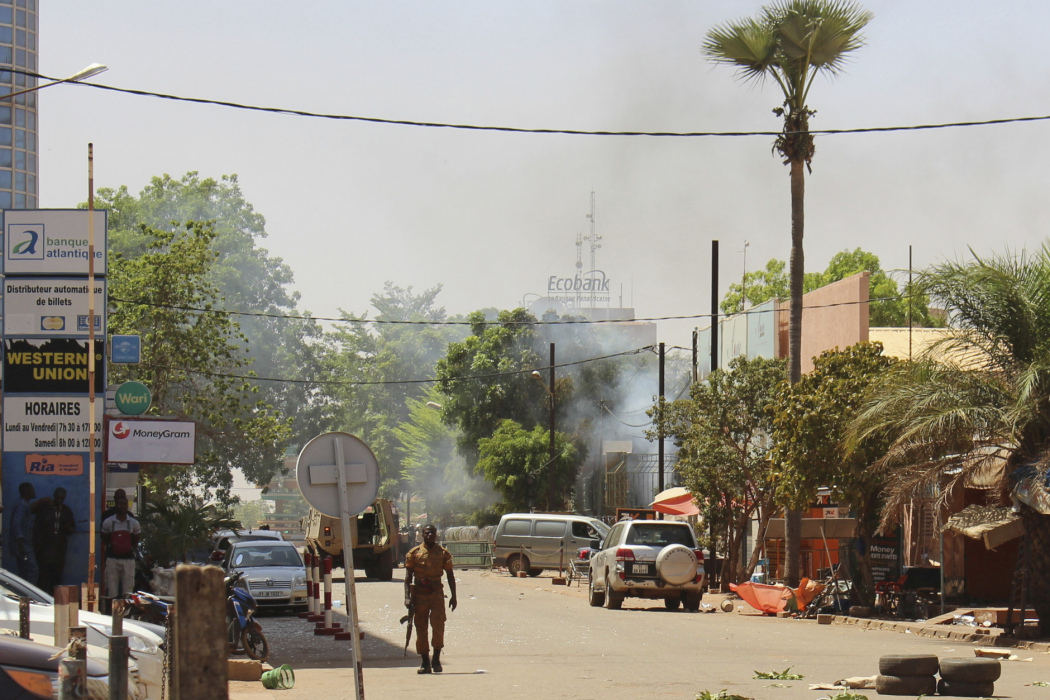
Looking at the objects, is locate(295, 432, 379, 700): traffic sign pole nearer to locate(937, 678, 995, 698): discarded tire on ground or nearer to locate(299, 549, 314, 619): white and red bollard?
locate(937, 678, 995, 698): discarded tire on ground

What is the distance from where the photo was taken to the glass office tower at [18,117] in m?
71.2

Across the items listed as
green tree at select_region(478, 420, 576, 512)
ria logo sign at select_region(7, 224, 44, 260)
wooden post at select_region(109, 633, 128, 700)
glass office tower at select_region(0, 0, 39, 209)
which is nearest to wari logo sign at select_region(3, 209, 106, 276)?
ria logo sign at select_region(7, 224, 44, 260)

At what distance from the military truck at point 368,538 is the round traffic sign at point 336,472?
80.9ft

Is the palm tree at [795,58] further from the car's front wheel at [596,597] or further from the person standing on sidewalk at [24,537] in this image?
the person standing on sidewalk at [24,537]

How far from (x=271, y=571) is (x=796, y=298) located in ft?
41.5

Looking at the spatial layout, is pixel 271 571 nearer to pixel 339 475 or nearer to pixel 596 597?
pixel 596 597

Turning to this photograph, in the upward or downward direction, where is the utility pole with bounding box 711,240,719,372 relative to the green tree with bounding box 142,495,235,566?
upward

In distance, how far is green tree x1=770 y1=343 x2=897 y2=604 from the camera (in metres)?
23.0

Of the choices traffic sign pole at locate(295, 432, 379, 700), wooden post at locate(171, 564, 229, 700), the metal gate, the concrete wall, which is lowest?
the metal gate

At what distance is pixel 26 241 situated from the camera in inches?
746

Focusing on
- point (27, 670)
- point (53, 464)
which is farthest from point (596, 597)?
point (27, 670)

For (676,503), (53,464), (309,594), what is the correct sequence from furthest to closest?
(676,503)
(309,594)
(53,464)

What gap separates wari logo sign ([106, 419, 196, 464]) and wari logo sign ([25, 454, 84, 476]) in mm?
1891

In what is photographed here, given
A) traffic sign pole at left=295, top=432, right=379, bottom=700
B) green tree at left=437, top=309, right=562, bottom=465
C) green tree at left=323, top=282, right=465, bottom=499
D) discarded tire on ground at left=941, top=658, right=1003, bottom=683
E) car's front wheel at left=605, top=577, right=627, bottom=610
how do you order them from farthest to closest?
green tree at left=323, top=282, right=465, bottom=499 < green tree at left=437, top=309, right=562, bottom=465 < car's front wheel at left=605, top=577, right=627, bottom=610 < discarded tire on ground at left=941, top=658, right=1003, bottom=683 < traffic sign pole at left=295, top=432, right=379, bottom=700
